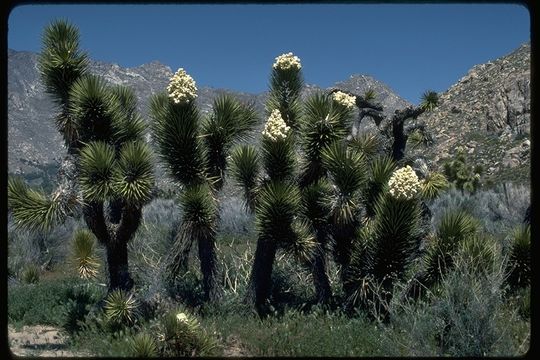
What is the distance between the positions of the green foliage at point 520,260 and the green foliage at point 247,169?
3.72m

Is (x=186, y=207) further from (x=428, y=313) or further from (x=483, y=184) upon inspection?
(x=483, y=184)

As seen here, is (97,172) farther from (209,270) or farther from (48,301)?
(48,301)

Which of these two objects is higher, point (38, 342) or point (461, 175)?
point (461, 175)

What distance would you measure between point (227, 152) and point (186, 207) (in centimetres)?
120

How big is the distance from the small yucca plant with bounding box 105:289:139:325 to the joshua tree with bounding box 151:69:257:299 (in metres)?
1.31

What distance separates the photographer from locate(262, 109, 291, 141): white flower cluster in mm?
9984

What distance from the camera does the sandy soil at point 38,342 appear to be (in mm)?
8422

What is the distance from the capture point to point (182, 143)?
33.1 ft

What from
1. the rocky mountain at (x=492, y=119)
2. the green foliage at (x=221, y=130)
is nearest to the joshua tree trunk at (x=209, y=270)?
the green foliage at (x=221, y=130)

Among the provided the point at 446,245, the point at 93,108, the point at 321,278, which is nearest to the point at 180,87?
the point at 93,108

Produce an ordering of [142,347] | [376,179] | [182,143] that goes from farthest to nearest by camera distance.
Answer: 1. [182,143]
2. [376,179]
3. [142,347]

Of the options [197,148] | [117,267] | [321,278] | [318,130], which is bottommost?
[321,278]

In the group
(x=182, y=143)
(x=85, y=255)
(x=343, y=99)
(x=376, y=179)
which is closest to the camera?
(x=376, y=179)

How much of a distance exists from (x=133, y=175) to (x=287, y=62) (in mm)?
3220
